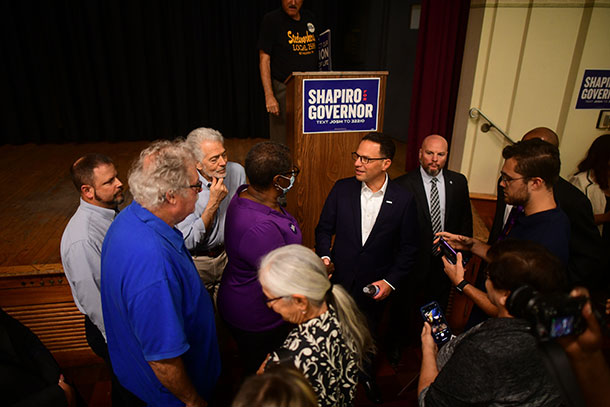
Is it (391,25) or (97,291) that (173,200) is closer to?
(97,291)

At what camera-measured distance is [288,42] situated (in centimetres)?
332

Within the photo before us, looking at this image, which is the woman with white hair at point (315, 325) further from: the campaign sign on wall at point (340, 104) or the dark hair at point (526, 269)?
the campaign sign on wall at point (340, 104)

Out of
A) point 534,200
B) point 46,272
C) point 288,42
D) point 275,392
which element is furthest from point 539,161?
point 46,272

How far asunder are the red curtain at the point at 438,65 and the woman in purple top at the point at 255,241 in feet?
9.21

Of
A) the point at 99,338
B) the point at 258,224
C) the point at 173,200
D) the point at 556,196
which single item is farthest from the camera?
the point at 556,196

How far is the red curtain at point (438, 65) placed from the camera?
12.0 feet

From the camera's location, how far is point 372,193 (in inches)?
87.3

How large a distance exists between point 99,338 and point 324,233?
4.50 ft

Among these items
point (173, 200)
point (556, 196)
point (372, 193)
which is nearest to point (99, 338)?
point (173, 200)

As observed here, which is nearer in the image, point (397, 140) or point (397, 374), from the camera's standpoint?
point (397, 374)

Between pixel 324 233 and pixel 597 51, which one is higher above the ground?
pixel 597 51

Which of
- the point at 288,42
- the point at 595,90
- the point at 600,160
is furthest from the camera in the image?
the point at 595,90

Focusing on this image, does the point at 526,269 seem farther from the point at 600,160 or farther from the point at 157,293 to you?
the point at 600,160

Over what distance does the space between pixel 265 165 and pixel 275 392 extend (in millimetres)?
1040
